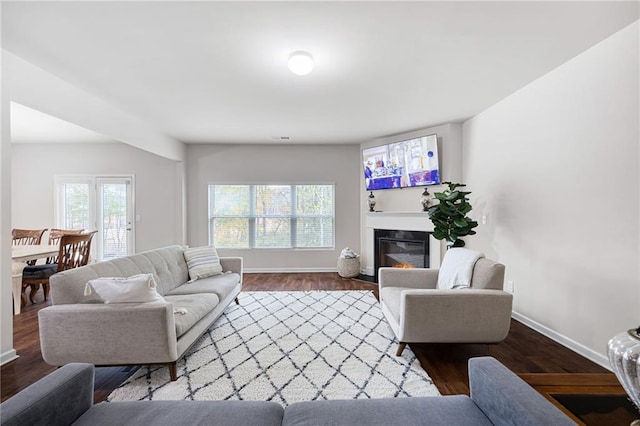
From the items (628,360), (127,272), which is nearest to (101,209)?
(127,272)

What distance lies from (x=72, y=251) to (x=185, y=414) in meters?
3.75

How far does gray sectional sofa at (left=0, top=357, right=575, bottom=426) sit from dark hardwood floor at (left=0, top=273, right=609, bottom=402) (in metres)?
0.94

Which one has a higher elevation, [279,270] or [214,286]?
[214,286]

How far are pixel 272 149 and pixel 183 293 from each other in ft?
11.7

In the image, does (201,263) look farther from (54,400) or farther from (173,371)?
(54,400)

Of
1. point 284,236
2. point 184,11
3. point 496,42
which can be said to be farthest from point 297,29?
point 284,236

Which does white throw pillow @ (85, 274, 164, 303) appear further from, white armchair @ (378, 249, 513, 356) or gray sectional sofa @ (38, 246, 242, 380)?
white armchair @ (378, 249, 513, 356)

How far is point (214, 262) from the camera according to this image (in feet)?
11.8

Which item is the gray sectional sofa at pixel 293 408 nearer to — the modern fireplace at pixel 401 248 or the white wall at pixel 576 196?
the white wall at pixel 576 196

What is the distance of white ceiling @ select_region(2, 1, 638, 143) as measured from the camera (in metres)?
1.91

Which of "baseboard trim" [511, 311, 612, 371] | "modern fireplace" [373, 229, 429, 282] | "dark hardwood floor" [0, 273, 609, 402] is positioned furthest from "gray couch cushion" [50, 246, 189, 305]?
"baseboard trim" [511, 311, 612, 371]

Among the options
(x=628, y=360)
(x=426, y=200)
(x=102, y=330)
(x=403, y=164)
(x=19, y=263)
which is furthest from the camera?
(x=403, y=164)

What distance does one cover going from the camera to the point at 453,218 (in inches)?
140

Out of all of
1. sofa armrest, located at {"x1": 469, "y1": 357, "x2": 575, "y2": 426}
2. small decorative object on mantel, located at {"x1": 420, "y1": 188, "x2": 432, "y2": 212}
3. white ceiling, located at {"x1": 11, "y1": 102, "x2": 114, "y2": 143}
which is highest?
white ceiling, located at {"x1": 11, "y1": 102, "x2": 114, "y2": 143}
